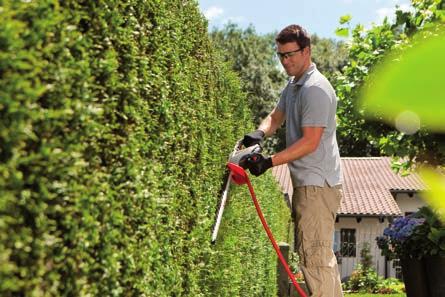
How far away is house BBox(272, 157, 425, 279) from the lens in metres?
29.7

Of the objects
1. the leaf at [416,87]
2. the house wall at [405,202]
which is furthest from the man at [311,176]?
the house wall at [405,202]

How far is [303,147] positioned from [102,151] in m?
2.53

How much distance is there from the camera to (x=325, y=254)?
4.98m

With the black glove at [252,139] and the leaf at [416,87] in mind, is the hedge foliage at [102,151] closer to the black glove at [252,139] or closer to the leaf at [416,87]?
the black glove at [252,139]

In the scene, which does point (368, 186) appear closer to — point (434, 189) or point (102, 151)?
point (102, 151)

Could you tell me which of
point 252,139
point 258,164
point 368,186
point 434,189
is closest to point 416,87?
point 434,189

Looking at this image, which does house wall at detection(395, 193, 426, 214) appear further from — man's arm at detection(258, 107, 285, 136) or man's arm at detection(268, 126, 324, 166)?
man's arm at detection(268, 126, 324, 166)

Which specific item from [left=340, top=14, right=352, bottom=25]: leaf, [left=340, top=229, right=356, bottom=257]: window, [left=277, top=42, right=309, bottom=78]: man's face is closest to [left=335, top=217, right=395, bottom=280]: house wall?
[left=340, top=229, right=356, bottom=257]: window

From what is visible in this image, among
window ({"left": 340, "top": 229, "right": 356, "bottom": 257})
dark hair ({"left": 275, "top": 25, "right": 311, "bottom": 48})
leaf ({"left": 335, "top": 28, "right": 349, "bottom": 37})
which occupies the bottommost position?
dark hair ({"left": 275, "top": 25, "right": 311, "bottom": 48})

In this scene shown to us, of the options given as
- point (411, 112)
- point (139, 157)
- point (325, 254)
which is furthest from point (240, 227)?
point (411, 112)

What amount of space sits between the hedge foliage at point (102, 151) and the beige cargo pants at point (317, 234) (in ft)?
2.74

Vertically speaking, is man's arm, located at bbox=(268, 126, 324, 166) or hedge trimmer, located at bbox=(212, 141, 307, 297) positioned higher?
man's arm, located at bbox=(268, 126, 324, 166)

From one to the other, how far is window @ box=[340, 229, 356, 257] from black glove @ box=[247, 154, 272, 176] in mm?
26724

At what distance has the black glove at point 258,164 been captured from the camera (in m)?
4.61
